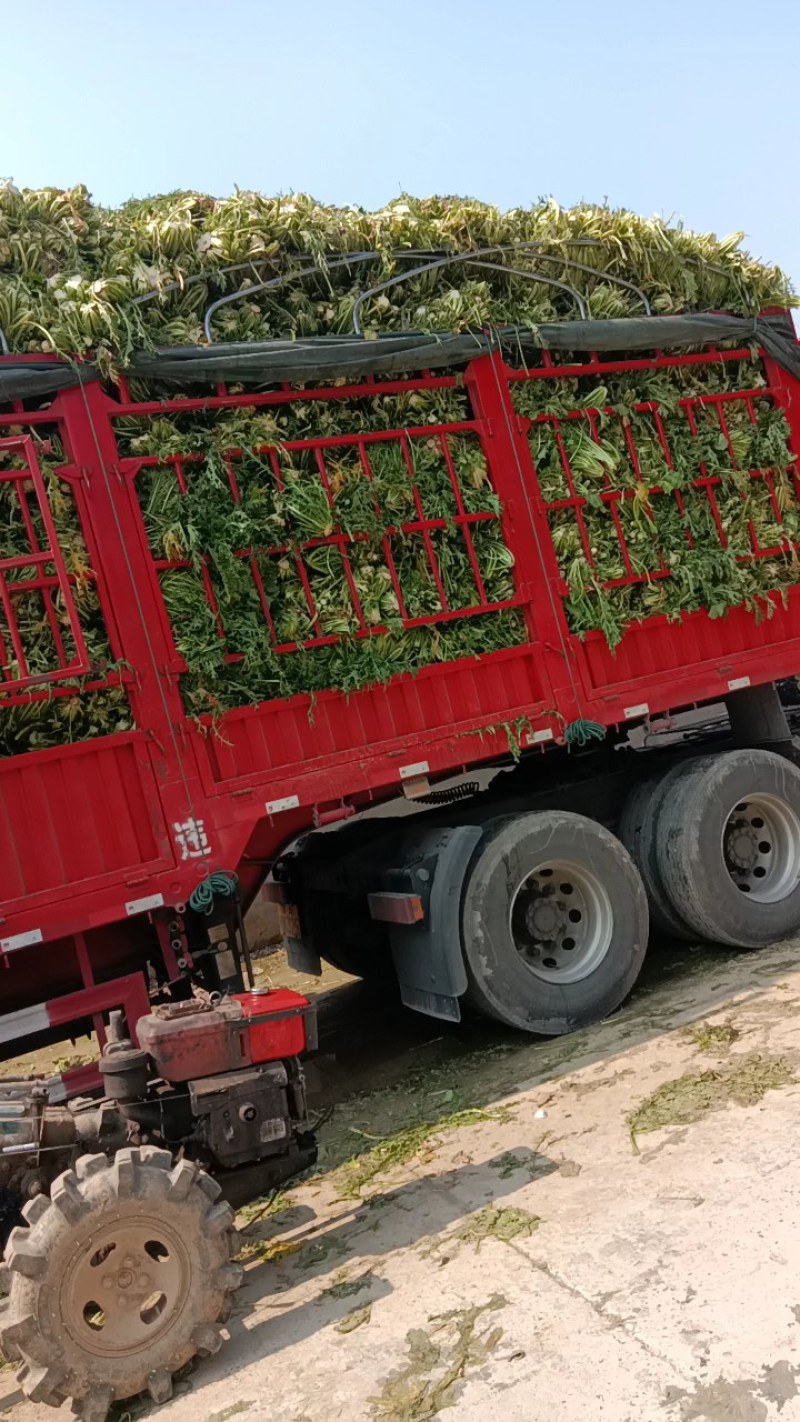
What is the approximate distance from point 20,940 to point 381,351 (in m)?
3.57

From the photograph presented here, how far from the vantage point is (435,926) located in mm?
5805

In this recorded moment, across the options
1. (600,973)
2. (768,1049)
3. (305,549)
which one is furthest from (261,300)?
(768,1049)

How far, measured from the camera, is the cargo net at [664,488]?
6309mm

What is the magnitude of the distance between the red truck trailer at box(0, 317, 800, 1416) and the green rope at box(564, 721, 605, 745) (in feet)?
0.05

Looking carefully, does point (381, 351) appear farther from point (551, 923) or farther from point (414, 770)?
point (551, 923)

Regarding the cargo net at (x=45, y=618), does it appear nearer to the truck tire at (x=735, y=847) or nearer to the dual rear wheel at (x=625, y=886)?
the dual rear wheel at (x=625, y=886)

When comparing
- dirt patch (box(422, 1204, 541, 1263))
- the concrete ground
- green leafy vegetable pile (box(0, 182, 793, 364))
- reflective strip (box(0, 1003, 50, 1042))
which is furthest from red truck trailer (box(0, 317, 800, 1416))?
dirt patch (box(422, 1204, 541, 1263))

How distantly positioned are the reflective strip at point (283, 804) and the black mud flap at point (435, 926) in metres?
0.96

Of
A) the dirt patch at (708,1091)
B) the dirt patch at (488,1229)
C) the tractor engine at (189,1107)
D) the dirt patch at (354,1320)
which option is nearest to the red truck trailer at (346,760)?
the tractor engine at (189,1107)

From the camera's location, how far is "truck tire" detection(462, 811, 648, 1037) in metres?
5.82

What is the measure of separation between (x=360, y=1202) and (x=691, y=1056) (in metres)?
1.77

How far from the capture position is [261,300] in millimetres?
5727

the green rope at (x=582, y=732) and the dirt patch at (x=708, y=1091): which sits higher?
the green rope at (x=582, y=732)

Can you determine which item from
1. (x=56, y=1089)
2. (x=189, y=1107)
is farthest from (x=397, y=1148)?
(x=56, y=1089)
